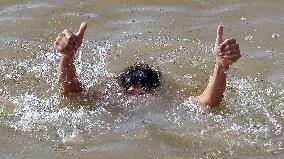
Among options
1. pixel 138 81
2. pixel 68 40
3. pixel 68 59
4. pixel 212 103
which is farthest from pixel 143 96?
pixel 68 40

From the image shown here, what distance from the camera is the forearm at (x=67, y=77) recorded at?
216 inches

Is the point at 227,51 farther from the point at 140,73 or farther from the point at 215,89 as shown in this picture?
the point at 140,73

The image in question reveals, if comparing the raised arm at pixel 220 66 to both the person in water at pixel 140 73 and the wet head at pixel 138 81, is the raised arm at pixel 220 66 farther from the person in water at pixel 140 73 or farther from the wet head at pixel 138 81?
the wet head at pixel 138 81

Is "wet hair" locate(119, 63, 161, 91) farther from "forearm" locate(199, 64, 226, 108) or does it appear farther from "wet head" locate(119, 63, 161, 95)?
"forearm" locate(199, 64, 226, 108)

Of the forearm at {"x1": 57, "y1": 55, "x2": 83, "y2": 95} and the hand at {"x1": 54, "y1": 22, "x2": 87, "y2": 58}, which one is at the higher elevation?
the hand at {"x1": 54, "y1": 22, "x2": 87, "y2": 58}

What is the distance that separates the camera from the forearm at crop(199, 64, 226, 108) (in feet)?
17.6

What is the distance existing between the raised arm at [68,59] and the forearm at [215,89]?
1152mm

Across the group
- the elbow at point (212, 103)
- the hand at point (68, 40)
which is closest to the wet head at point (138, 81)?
the elbow at point (212, 103)

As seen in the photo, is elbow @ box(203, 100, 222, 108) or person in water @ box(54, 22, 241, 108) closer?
person in water @ box(54, 22, 241, 108)

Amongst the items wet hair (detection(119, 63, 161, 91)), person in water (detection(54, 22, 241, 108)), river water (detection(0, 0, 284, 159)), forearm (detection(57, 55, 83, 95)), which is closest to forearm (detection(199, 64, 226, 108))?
person in water (detection(54, 22, 241, 108))

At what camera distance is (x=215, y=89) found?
548 centimetres

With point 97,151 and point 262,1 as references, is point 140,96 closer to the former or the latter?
point 97,151

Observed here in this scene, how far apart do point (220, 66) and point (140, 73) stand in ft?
2.87

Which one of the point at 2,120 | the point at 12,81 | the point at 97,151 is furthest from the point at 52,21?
the point at 97,151
